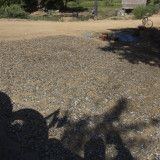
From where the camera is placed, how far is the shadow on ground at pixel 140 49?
8680 mm

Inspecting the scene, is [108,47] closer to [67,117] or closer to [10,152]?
[67,117]

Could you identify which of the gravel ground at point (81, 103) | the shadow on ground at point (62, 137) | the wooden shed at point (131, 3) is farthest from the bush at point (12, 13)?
the shadow on ground at point (62, 137)

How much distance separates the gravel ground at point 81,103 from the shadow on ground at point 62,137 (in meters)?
0.02

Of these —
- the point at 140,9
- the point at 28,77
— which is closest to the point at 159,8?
the point at 140,9

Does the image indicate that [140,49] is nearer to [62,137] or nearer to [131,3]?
[62,137]

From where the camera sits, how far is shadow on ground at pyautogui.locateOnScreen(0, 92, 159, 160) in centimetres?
402

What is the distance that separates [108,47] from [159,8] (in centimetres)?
1915

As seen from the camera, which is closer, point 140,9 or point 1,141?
point 1,141

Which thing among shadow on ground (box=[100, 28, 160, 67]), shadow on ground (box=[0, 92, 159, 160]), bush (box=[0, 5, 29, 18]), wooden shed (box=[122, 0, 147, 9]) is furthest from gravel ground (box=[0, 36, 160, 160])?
wooden shed (box=[122, 0, 147, 9])

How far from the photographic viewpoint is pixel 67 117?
16.4 ft

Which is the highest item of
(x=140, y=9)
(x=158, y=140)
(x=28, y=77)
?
(x=140, y=9)

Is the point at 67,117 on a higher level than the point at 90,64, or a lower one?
lower

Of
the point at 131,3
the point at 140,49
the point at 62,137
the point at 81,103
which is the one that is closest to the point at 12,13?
the point at 140,49

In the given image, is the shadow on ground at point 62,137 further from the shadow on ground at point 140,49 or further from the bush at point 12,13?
the bush at point 12,13
